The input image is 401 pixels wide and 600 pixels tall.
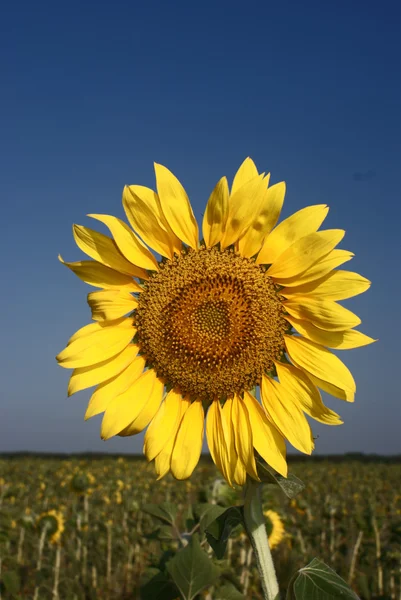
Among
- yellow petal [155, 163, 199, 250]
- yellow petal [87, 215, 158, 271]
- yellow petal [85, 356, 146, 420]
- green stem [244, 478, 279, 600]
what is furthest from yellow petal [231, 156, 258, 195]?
green stem [244, 478, 279, 600]

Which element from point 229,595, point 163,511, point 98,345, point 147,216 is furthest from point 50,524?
point 147,216

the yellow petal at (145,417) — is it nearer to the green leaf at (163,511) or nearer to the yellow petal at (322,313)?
the yellow petal at (322,313)

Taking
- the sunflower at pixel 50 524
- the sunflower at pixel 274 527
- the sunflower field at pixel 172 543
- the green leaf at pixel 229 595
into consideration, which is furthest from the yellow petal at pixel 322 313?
the sunflower at pixel 50 524

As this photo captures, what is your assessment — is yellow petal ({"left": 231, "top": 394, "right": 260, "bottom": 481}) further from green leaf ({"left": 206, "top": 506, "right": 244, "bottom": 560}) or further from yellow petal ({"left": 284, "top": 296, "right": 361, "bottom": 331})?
yellow petal ({"left": 284, "top": 296, "right": 361, "bottom": 331})

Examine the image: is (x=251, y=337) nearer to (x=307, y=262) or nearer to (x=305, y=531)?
(x=307, y=262)

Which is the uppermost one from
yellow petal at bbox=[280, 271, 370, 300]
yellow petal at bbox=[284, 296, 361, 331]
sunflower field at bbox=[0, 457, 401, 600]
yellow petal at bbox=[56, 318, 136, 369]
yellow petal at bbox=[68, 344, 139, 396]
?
yellow petal at bbox=[280, 271, 370, 300]

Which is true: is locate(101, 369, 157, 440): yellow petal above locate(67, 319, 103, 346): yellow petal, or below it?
below

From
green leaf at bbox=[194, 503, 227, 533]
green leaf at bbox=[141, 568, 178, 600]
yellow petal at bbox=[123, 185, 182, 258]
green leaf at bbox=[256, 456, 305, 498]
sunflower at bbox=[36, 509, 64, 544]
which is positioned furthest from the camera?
sunflower at bbox=[36, 509, 64, 544]
